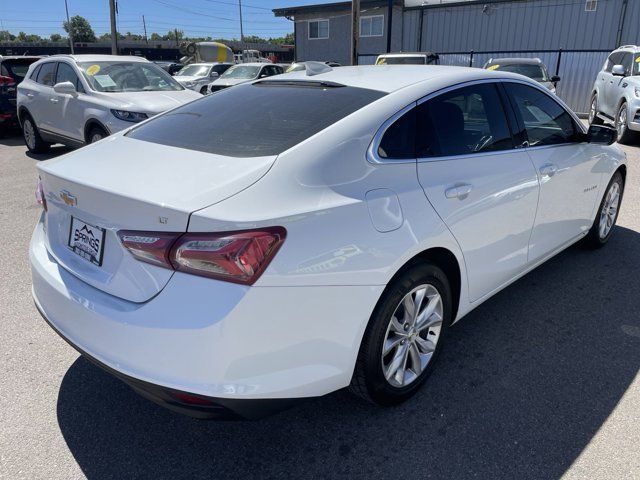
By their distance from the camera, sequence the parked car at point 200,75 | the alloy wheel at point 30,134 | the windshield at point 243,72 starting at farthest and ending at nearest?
the parked car at point 200,75
the windshield at point 243,72
the alloy wheel at point 30,134

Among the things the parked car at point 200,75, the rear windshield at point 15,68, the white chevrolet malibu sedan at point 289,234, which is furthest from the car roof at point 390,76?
the parked car at point 200,75

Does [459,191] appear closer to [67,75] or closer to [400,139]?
[400,139]

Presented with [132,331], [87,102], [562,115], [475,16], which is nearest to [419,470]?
[132,331]

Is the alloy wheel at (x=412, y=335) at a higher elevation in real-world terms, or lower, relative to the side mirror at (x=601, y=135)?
lower

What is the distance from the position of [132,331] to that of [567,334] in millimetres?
2742

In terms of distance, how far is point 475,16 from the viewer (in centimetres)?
2425

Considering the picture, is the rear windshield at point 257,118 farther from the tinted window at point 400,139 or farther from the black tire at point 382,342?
the black tire at point 382,342

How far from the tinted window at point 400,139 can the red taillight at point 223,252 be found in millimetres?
774

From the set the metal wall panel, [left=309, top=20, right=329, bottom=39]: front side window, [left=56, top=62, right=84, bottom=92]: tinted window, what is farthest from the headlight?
[left=309, top=20, right=329, bottom=39]: front side window

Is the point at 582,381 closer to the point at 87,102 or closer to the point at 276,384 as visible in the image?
the point at 276,384

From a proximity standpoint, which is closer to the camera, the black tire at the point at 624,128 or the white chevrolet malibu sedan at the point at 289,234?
the white chevrolet malibu sedan at the point at 289,234

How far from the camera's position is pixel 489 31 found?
24109 millimetres

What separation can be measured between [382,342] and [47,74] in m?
9.19

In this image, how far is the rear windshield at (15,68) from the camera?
11867mm
